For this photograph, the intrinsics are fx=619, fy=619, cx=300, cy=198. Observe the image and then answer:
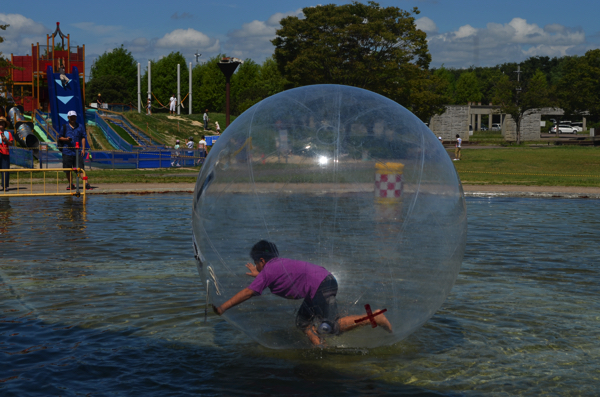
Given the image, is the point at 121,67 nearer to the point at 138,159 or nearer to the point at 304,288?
the point at 138,159

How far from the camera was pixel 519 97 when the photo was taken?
6650 cm

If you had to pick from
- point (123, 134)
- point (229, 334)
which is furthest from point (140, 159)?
point (229, 334)

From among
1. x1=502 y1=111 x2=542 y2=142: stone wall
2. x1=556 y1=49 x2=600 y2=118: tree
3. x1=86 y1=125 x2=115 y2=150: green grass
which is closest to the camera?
x1=86 y1=125 x2=115 y2=150: green grass

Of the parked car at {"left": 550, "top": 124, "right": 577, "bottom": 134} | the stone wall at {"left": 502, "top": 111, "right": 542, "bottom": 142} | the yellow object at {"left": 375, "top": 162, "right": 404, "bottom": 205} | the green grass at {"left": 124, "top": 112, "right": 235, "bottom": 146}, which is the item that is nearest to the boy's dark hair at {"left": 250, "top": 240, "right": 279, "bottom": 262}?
the yellow object at {"left": 375, "top": 162, "right": 404, "bottom": 205}

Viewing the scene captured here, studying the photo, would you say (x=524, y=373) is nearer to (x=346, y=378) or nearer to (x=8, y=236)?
(x=346, y=378)

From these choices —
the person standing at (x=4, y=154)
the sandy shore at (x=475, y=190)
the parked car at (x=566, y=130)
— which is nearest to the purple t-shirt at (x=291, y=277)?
the sandy shore at (x=475, y=190)

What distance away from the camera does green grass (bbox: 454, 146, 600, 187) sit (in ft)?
84.2

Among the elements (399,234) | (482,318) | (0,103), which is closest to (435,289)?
(399,234)

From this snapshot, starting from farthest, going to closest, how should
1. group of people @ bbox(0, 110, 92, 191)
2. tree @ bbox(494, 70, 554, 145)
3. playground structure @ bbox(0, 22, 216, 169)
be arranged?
tree @ bbox(494, 70, 554, 145), playground structure @ bbox(0, 22, 216, 169), group of people @ bbox(0, 110, 92, 191)

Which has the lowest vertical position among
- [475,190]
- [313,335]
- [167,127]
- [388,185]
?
[313,335]

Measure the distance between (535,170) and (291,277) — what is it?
102 feet

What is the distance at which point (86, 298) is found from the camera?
8.05 m

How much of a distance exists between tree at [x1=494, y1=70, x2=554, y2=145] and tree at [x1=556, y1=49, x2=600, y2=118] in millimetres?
19804

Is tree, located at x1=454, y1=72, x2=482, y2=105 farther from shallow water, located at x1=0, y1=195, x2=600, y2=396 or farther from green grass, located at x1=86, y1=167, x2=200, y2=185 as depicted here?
shallow water, located at x1=0, y1=195, x2=600, y2=396
